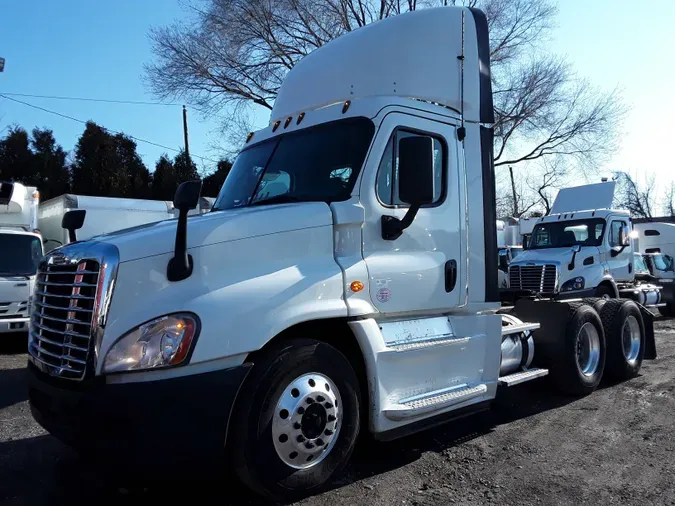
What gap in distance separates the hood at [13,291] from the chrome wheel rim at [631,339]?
9.50 m

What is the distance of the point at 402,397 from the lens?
439 cm

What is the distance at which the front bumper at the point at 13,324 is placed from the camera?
984 centimetres

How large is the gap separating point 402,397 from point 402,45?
300 centimetres

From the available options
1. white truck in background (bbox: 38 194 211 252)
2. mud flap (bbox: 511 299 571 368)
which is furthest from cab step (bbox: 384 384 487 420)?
white truck in background (bbox: 38 194 211 252)

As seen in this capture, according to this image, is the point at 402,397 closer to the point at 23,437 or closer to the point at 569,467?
A: the point at 569,467

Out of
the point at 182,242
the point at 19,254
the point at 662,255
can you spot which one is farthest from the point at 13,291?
the point at 662,255

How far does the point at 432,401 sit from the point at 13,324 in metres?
8.24

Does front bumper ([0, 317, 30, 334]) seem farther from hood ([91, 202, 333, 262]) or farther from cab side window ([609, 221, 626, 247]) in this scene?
cab side window ([609, 221, 626, 247])

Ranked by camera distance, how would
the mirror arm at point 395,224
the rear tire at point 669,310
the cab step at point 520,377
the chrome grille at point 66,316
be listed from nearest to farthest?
1. the chrome grille at point 66,316
2. the mirror arm at point 395,224
3. the cab step at point 520,377
4. the rear tire at point 669,310

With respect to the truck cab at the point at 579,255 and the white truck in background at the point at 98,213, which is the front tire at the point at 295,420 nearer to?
the truck cab at the point at 579,255

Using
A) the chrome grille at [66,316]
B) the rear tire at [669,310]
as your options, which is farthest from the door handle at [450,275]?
the rear tire at [669,310]

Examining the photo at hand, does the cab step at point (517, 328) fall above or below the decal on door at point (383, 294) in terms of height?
below

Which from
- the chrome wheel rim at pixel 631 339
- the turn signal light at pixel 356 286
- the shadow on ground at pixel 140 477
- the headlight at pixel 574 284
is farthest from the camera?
the headlight at pixel 574 284

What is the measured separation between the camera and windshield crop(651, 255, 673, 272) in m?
18.3
